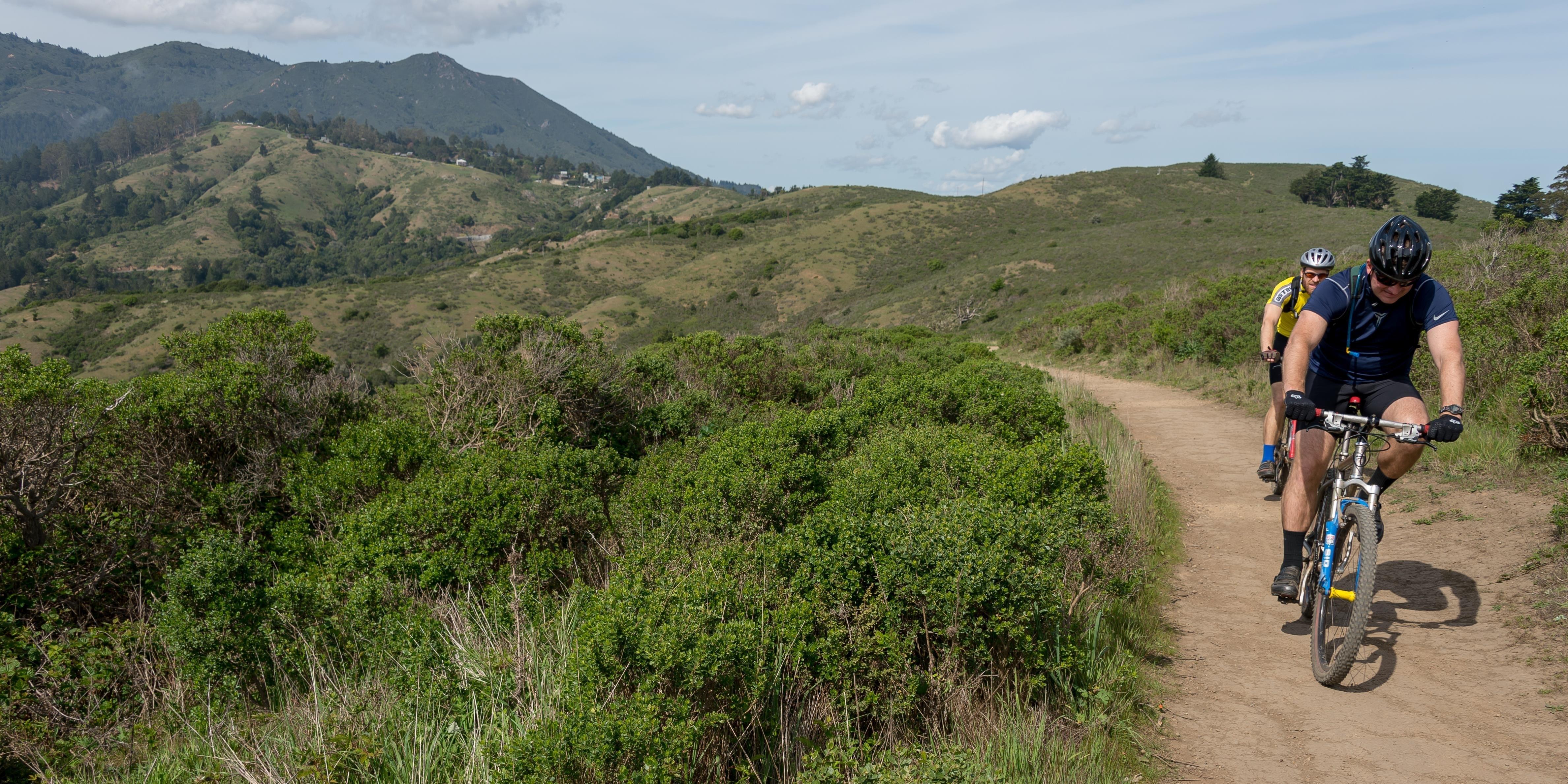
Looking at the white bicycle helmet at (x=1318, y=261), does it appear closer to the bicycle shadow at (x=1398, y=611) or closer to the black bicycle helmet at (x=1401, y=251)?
the bicycle shadow at (x=1398, y=611)

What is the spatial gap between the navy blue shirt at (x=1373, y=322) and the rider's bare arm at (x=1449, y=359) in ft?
0.16

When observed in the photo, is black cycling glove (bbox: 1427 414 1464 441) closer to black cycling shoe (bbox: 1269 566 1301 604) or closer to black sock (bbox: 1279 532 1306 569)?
black sock (bbox: 1279 532 1306 569)

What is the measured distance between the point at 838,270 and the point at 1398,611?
203 feet

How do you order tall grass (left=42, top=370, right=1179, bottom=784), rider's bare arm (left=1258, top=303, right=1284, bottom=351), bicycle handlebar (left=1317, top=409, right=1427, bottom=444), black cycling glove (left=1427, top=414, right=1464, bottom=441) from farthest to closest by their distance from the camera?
1. rider's bare arm (left=1258, top=303, right=1284, bottom=351)
2. bicycle handlebar (left=1317, top=409, right=1427, bottom=444)
3. black cycling glove (left=1427, top=414, right=1464, bottom=441)
4. tall grass (left=42, top=370, right=1179, bottom=784)

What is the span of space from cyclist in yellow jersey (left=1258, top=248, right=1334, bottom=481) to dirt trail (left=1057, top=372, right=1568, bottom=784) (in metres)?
0.61

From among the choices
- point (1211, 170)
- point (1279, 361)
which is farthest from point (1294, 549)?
point (1211, 170)

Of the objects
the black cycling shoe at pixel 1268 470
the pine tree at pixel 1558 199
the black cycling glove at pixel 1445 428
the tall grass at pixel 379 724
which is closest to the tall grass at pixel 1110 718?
the black cycling shoe at pixel 1268 470

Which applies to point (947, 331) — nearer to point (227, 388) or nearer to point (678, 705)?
point (227, 388)

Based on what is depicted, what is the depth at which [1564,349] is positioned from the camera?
5.10 metres

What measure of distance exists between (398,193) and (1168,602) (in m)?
199

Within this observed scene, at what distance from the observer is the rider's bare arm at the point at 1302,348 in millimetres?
3439

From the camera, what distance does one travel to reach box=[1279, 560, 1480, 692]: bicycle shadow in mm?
3375

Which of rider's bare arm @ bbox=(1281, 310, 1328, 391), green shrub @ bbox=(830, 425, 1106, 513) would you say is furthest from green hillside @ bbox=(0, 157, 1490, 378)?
rider's bare arm @ bbox=(1281, 310, 1328, 391)

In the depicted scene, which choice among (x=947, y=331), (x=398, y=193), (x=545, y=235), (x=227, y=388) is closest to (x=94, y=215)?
(x=398, y=193)
